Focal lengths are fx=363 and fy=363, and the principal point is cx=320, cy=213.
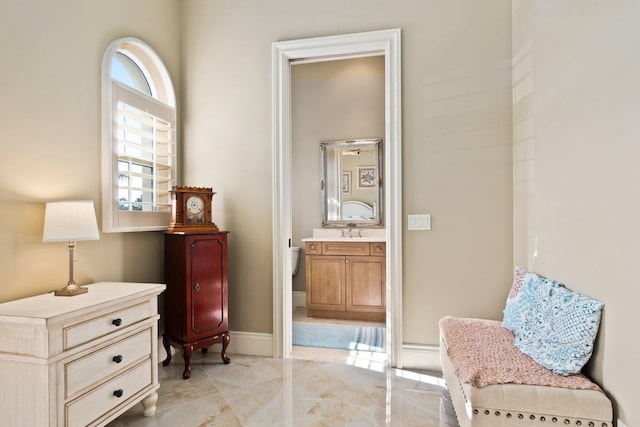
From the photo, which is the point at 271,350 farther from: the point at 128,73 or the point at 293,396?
the point at 128,73

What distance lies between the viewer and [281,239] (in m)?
3.02

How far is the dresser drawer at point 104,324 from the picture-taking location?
1.64m

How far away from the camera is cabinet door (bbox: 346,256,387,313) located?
398 centimetres

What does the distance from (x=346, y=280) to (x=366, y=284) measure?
225mm

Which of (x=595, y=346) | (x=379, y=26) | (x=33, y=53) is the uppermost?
(x=379, y=26)

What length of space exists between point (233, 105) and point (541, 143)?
2343 mm

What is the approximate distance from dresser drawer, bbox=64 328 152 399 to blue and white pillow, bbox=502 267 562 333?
213cm

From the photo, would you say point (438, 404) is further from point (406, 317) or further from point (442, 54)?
point (442, 54)

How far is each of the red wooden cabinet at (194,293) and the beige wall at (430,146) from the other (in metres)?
0.28

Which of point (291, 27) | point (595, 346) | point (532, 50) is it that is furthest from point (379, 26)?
point (595, 346)

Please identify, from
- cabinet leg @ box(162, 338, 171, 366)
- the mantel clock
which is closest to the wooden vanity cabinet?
the mantel clock

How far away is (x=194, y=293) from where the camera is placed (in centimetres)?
267

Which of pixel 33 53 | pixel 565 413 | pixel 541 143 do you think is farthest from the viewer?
pixel 541 143

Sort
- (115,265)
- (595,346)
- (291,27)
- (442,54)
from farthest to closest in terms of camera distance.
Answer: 1. (291,27)
2. (442,54)
3. (115,265)
4. (595,346)
